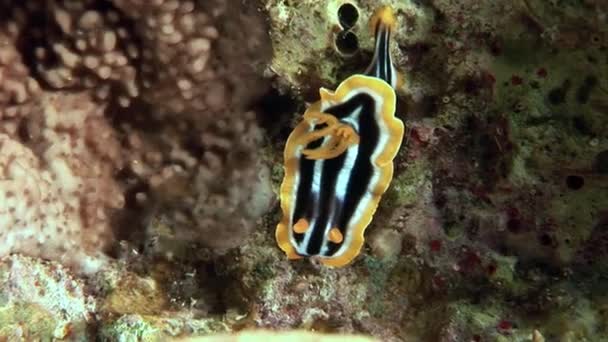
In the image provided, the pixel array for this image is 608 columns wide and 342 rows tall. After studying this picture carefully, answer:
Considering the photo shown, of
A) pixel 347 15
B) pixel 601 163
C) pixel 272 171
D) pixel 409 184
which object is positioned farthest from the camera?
pixel 272 171

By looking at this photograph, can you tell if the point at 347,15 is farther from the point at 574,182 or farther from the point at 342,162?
the point at 574,182

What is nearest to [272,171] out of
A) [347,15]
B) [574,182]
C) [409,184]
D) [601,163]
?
[409,184]

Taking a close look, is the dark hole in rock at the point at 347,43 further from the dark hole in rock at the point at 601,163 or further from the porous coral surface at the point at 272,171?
the dark hole in rock at the point at 601,163

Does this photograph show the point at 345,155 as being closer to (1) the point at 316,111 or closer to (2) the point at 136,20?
(1) the point at 316,111

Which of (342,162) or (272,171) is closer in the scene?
(342,162)

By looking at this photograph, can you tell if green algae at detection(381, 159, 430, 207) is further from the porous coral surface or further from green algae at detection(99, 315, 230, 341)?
green algae at detection(99, 315, 230, 341)

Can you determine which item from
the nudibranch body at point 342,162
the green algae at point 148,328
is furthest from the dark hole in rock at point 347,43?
the green algae at point 148,328

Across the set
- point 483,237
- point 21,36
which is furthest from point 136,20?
point 483,237
